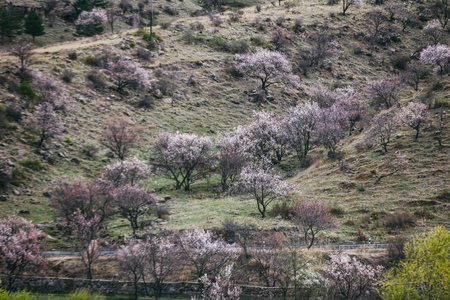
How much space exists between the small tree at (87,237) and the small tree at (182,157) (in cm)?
1604

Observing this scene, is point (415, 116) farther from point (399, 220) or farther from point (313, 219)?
point (313, 219)

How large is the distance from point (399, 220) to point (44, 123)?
45.6 metres

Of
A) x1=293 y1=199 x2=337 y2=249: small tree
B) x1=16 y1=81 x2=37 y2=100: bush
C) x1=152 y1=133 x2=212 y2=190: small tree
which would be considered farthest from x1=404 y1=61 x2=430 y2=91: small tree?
x1=16 y1=81 x2=37 y2=100: bush

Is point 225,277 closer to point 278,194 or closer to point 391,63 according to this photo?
point 278,194

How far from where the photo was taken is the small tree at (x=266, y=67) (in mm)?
78125

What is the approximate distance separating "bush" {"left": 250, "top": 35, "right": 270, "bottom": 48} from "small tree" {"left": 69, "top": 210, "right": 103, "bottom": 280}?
67.8 m

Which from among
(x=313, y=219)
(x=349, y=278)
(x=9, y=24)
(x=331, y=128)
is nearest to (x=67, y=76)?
(x=9, y=24)

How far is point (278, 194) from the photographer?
41562 mm

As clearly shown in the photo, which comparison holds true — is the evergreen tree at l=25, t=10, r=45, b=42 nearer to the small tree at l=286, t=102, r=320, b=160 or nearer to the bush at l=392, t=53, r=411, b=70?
the small tree at l=286, t=102, r=320, b=160

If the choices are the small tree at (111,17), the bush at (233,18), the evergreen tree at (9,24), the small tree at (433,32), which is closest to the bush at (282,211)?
the bush at (233,18)

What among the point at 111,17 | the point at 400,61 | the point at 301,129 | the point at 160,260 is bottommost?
the point at 160,260

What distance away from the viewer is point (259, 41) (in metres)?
90.1

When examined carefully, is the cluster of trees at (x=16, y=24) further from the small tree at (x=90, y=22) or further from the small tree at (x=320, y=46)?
the small tree at (x=320, y=46)

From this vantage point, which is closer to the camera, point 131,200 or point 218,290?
point 218,290
